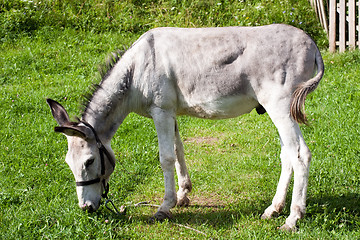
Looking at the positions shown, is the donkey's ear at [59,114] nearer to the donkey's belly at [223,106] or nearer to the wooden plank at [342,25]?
the donkey's belly at [223,106]

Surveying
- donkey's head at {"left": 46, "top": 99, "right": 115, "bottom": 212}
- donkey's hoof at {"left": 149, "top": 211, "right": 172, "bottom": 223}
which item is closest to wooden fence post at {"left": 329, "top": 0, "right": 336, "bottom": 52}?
donkey's hoof at {"left": 149, "top": 211, "right": 172, "bottom": 223}

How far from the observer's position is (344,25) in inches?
406

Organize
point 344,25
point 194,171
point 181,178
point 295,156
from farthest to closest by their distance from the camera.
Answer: point 344,25 → point 194,171 → point 181,178 → point 295,156

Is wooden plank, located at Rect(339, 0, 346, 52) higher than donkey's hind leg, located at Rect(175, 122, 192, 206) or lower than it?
lower

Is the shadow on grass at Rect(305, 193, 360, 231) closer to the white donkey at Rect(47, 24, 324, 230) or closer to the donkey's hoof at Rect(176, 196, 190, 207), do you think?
the white donkey at Rect(47, 24, 324, 230)

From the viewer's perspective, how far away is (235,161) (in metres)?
6.29

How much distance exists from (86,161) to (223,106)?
4.83 ft

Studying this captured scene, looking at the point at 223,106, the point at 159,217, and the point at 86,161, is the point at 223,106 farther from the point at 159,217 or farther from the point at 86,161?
the point at 86,161

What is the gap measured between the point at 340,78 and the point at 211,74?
15.3 feet

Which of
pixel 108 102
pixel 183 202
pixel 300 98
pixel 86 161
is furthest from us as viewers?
pixel 183 202

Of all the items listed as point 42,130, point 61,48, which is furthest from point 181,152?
point 61,48

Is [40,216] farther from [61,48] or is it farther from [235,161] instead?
[61,48]

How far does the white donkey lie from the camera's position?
4398 mm

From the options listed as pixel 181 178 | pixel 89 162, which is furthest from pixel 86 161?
pixel 181 178
